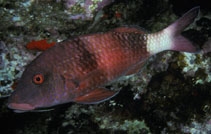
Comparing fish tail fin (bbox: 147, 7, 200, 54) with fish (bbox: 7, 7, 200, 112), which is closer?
fish (bbox: 7, 7, 200, 112)

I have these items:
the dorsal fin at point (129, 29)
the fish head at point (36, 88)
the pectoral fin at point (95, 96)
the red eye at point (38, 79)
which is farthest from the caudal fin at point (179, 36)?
the red eye at point (38, 79)

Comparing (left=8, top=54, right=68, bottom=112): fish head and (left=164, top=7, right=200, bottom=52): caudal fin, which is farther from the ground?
(left=164, top=7, right=200, bottom=52): caudal fin

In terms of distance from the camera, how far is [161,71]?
12.7ft

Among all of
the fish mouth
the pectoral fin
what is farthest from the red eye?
the pectoral fin

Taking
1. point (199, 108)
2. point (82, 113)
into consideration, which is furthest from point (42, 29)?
point (199, 108)

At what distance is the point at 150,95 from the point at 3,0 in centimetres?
270

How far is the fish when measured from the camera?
225 cm

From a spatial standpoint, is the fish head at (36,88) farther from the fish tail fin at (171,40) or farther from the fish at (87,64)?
the fish tail fin at (171,40)

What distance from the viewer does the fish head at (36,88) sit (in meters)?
2.22

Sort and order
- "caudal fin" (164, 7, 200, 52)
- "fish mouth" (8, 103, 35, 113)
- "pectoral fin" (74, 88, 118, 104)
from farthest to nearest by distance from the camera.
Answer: "caudal fin" (164, 7, 200, 52), "pectoral fin" (74, 88, 118, 104), "fish mouth" (8, 103, 35, 113)

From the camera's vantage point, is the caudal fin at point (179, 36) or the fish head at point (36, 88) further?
the caudal fin at point (179, 36)

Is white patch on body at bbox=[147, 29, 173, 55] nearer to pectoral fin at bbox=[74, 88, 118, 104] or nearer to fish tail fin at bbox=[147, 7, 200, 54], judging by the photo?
fish tail fin at bbox=[147, 7, 200, 54]

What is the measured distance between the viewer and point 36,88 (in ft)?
7.38

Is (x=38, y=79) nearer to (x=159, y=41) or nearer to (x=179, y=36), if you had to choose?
(x=159, y=41)
